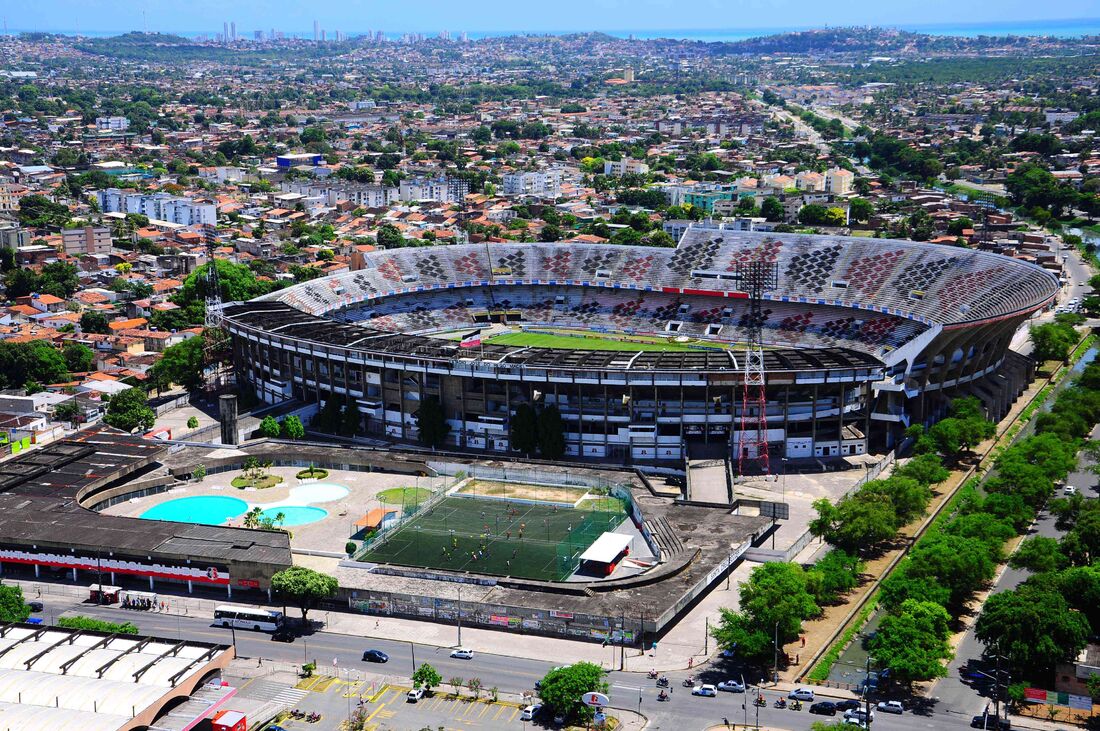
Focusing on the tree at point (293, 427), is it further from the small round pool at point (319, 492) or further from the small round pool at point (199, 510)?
the small round pool at point (199, 510)

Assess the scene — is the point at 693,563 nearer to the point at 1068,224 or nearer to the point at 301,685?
the point at 301,685

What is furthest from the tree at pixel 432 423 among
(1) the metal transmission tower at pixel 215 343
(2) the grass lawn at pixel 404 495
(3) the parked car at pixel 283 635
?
(3) the parked car at pixel 283 635

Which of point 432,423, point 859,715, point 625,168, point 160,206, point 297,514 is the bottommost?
point 297,514

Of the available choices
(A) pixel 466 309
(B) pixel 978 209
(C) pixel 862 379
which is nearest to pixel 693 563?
(C) pixel 862 379

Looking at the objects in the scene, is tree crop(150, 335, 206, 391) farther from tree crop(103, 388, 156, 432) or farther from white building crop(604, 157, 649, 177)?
white building crop(604, 157, 649, 177)

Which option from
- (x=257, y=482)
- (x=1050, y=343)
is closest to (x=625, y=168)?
(x=1050, y=343)

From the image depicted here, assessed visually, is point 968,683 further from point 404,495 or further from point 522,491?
point 404,495

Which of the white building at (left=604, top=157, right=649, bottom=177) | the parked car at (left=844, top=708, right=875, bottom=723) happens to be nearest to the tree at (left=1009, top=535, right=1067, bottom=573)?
the parked car at (left=844, top=708, right=875, bottom=723)
